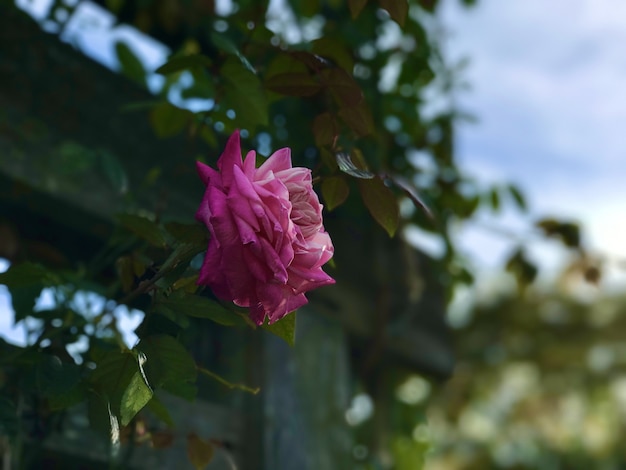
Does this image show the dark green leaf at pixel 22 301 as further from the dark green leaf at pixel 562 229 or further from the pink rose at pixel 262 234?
the dark green leaf at pixel 562 229

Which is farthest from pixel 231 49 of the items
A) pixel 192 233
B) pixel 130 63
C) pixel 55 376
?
pixel 130 63

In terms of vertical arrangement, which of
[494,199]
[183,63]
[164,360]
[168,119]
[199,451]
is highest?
[183,63]

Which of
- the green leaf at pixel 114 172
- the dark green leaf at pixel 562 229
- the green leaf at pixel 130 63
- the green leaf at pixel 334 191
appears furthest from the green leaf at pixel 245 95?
the dark green leaf at pixel 562 229

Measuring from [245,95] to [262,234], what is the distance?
42cm

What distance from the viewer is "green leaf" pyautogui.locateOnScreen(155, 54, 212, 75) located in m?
1.09

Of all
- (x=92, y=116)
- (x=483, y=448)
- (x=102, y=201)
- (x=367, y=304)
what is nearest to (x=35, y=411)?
(x=102, y=201)

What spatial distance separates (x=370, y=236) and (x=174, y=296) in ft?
3.59

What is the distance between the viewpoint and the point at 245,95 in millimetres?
1132

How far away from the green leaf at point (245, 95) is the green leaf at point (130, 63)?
2.30 ft

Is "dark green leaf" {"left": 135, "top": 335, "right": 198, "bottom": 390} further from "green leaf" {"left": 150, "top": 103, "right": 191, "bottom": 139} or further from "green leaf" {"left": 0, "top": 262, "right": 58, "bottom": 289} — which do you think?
"green leaf" {"left": 150, "top": 103, "right": 191, "bottom": 139}

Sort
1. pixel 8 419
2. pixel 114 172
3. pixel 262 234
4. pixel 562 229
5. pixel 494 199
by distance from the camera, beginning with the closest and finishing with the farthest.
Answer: pixel 262 234 < pixel 8 419 < pixel 114 172 < pixel 562 229 < pixel 494 199

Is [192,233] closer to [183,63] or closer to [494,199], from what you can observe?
[183,63]

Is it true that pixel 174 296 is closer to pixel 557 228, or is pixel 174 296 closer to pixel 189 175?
pixel 189 175

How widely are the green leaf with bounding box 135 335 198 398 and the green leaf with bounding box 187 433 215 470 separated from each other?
10.7 inches
